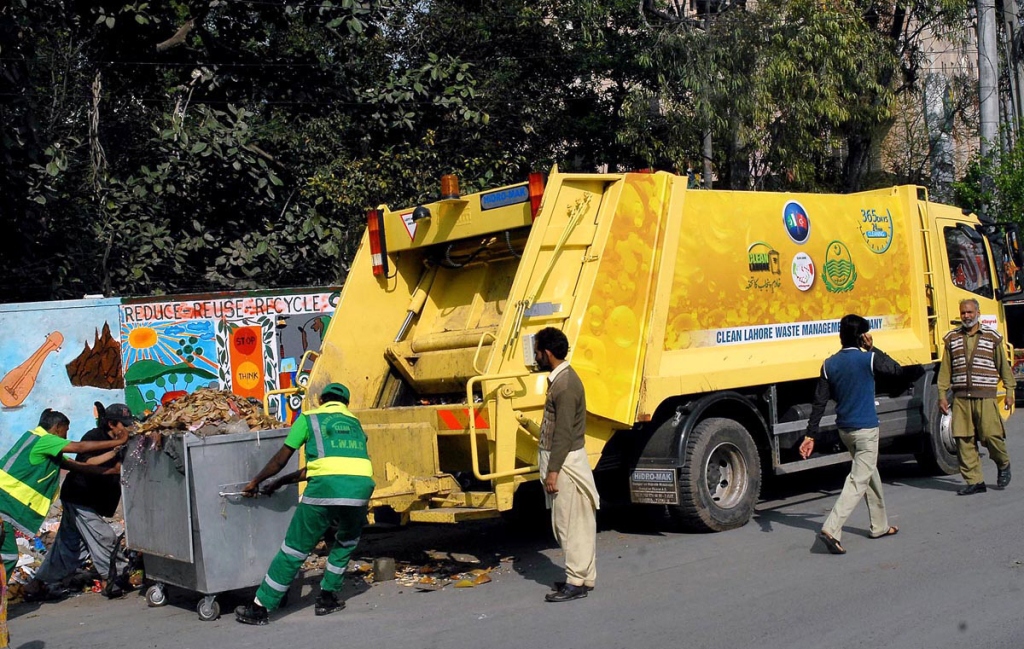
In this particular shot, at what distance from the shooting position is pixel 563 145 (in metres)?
17.4

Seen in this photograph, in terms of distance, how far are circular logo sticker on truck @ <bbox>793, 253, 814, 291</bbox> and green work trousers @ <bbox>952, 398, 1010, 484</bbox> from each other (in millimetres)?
1709

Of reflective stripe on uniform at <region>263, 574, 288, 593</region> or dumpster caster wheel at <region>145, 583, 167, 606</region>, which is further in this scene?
dumpster caster wheel at <region>145, 583, 167, 606</region>

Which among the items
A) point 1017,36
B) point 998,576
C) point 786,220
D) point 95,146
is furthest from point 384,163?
point 1017,36

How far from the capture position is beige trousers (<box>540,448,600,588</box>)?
19.5ft

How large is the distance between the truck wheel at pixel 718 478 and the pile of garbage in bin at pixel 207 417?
295cm

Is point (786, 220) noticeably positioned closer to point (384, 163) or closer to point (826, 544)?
point (826, 544)

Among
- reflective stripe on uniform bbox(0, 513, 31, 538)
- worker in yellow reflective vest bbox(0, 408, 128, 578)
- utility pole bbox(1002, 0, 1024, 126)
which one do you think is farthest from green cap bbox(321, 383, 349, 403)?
utility pole bbox(1002, 0, 1024, 126)

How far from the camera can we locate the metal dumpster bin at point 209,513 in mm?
5867

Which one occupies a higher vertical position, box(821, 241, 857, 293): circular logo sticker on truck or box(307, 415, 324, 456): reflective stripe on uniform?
box(821, 241, 857, 293): circular logo sticker on truck

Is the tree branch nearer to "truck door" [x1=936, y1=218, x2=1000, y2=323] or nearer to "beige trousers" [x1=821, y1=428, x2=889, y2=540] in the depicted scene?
"truck door" [x1=936, y1=218, x2=1000, y2=323]

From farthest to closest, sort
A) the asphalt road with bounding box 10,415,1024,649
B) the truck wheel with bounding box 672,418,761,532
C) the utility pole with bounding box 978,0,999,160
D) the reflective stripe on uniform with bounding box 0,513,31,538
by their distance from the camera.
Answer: the utility pole with bounding box 978,0,999,160, the truck wheel with bounding box 672,418,761,532, the reflective stripe on uniform with bounding box 0,513,31,538, the asphalt road with bounding box 10,415,1024,649

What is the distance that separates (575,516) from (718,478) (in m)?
2.27

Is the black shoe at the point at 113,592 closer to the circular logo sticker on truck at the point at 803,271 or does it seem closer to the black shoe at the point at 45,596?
the black shoe at the point at 45,596

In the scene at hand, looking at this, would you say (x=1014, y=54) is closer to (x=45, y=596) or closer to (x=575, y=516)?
(x=575, y=516)
